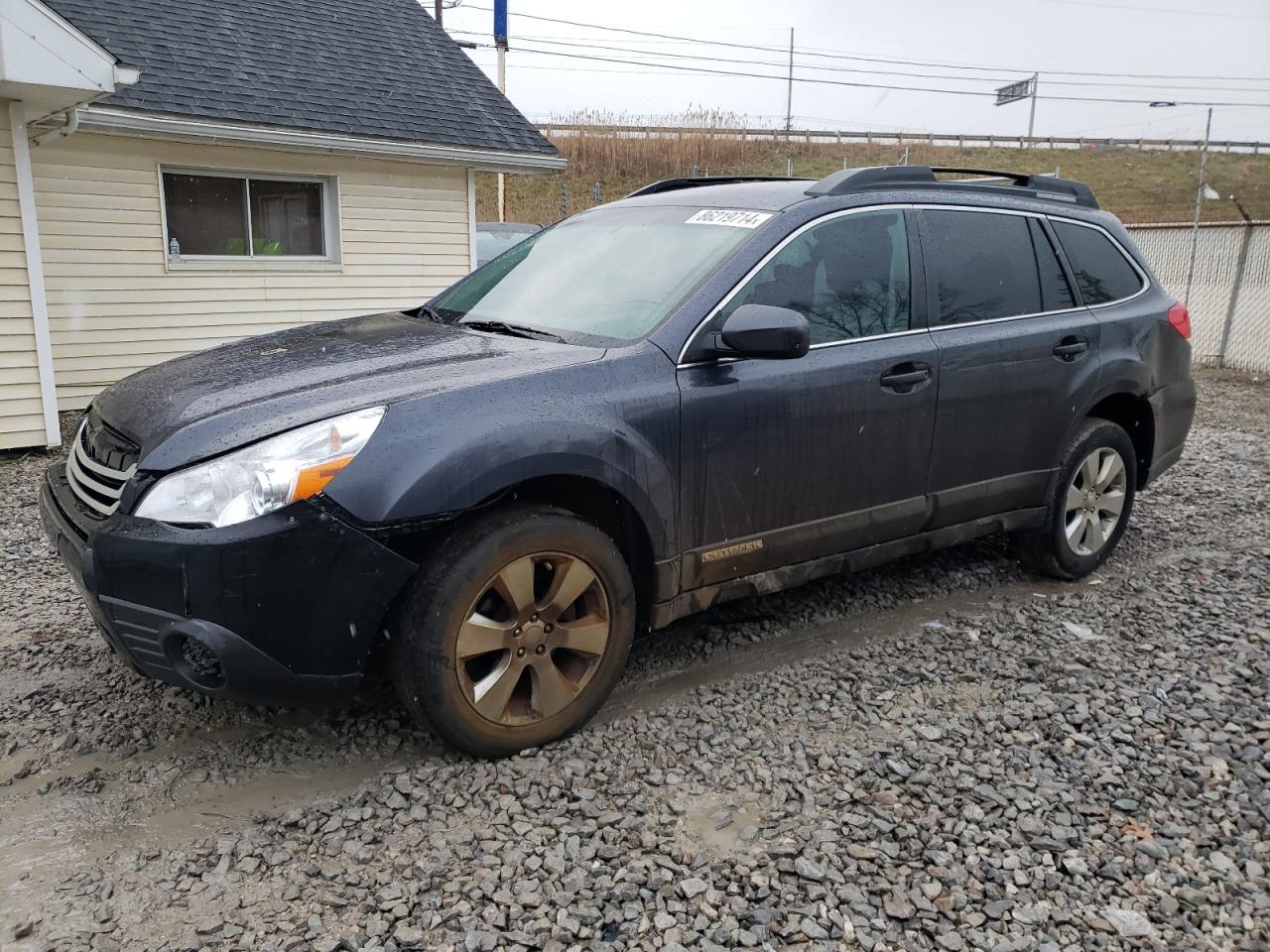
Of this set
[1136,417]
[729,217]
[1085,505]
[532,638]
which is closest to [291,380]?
[532,638]

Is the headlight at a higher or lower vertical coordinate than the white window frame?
lower

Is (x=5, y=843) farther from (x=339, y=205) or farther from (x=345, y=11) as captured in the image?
(x=345, y=11)

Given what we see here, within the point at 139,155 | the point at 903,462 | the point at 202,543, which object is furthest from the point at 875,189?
the point at 139,155

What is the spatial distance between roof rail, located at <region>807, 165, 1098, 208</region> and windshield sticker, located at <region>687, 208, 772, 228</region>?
10.9 inches

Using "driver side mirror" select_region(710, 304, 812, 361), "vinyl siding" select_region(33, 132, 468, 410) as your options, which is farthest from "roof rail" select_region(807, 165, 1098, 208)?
"vinyl siding" select_region(33, 132, 468, 410)

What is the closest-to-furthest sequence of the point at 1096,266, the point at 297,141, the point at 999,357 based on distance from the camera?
the point at 999,357 < the point at 1096,266 < the point at 297,141

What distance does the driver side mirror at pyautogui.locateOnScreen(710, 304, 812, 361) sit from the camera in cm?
320

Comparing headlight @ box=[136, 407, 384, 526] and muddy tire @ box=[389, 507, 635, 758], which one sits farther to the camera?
muddy tire @ box=[389, 507, 635, 758]

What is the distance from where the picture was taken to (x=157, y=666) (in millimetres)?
2754

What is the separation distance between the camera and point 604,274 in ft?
12.4

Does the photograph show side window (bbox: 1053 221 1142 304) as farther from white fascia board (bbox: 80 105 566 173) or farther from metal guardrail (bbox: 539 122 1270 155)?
metal guardrail (bbox: 539 122 1270 155)

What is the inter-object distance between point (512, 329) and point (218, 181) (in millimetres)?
7844

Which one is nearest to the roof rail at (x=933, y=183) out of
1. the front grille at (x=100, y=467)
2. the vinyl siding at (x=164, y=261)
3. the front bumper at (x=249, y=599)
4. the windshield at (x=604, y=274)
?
the windshield at (x=604, y=274)

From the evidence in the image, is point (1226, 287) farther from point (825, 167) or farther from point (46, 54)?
point (825, 167)
